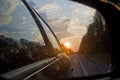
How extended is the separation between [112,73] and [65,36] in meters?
0.72

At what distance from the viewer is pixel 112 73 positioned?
10.8ft

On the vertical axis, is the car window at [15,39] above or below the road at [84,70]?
above

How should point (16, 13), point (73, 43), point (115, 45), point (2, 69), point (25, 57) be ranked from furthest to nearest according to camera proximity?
1. point (73, 43)
2. point (115, 45)
3. point (16, 13)
4. point (25, 57)
5. point (2, 69)

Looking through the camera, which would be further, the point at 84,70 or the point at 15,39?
the point at 84,70

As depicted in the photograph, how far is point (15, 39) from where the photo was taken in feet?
9.64

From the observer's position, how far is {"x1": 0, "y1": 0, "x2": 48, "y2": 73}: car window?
101 inches

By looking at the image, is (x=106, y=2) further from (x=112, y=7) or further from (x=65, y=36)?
(x=65, y=36)

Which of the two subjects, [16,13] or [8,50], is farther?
[16,13]

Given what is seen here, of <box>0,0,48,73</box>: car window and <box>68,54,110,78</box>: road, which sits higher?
<box>0,0,48,73</box>: car window

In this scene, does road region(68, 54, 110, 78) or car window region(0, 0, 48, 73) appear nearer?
car window region(0, 0, 48, 73)

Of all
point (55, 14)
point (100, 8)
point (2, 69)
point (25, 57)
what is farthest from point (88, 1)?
point (2, 69)

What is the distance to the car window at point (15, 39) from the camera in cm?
255

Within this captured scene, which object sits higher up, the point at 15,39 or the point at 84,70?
the point at 15,39

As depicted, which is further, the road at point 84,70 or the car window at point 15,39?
the road at point 84,70
